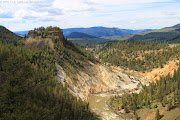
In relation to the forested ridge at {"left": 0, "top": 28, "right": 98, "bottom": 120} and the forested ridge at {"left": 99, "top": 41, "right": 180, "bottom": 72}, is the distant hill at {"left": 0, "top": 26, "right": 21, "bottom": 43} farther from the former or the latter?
the forested ridge at {"left": 99, "top": 41, "right": 180, "bottom": 72}

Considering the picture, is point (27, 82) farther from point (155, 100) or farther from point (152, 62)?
point (152, 62)

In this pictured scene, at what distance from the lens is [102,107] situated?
54.2 meters

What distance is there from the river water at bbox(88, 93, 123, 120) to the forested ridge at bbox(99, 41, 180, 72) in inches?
2042

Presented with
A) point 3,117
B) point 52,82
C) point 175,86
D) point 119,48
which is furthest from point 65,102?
point 119,48

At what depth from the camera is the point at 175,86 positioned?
165ft

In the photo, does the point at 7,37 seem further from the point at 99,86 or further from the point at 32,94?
the point at 32,94

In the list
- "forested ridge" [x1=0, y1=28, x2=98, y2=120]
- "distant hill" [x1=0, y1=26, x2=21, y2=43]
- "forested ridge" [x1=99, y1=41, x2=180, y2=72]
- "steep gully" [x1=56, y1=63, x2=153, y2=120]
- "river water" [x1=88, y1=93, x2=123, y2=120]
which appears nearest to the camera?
"forested ridge" [x1=0, y1=28, x2=98, y2=120]

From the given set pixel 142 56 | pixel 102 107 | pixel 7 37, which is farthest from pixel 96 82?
pixel 7 37

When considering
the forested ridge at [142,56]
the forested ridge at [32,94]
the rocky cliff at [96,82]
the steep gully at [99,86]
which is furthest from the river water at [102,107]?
the forested ridge at [142,56]

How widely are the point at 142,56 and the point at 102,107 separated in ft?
259

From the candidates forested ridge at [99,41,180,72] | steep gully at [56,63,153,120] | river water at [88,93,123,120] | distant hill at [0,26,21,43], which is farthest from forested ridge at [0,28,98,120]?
forested ridge at [99,41,180,72]

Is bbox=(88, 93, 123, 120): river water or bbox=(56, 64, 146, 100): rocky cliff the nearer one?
bbox=(88, 93, 123, 120): river water

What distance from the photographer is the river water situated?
47.0 m

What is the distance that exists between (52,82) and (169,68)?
217 ft
